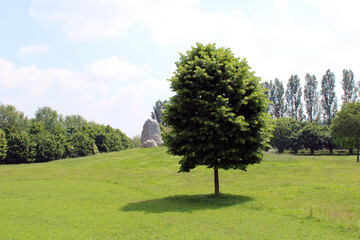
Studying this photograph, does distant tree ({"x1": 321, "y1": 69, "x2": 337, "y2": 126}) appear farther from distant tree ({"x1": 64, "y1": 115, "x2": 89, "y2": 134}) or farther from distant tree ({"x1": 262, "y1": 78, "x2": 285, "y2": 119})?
distant tree ({"x1": 64, "y1": 115, "x2": 89, "y2": 134})

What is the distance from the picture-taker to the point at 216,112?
1748cm

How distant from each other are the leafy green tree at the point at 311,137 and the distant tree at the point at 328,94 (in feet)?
21.7

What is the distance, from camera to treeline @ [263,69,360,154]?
87.0 m

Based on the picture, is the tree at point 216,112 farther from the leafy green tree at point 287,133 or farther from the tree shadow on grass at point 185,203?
the leafy green tree at point 287,133

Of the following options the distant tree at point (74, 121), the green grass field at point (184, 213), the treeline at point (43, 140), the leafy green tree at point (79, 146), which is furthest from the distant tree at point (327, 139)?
the distant tree at point (74, 121)

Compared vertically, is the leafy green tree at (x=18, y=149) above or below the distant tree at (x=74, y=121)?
below

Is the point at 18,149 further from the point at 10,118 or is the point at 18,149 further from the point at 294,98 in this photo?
the point at 294,98

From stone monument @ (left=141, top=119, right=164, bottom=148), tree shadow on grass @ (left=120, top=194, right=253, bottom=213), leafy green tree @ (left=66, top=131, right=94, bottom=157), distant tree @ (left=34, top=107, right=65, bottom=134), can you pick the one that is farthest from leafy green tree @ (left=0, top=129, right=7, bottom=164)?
tree shadow on grass @ (left=120, top=194, right=253, bottom=213)

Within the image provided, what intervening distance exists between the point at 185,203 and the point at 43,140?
61.2 meters

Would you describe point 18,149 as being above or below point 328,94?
below

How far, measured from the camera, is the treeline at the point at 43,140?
64.2 metres

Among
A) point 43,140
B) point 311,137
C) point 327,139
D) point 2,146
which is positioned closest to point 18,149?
point 2,146

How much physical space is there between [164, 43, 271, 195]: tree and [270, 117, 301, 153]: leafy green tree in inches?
3058

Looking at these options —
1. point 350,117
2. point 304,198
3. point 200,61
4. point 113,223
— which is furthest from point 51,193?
point 350,117
